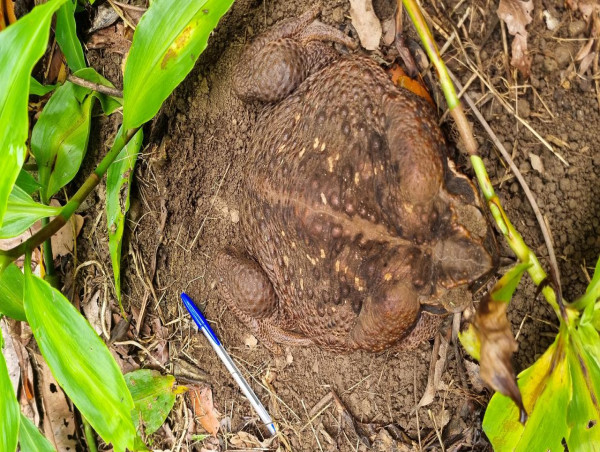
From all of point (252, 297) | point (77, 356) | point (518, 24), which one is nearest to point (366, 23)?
point (518, 24)

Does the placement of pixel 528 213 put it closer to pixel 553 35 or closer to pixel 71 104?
pixel 553 35

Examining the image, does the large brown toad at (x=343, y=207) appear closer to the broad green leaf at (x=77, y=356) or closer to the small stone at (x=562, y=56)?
the small stone at (x=562, y=56)

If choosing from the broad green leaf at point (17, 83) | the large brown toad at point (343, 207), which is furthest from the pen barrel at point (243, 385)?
the broad green leaf at point (17, 83)

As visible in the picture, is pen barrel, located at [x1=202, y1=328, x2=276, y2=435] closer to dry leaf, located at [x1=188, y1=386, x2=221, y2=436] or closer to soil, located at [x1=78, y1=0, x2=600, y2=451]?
soil, located at [x1=78, y1=0, x2=600, y2=451]

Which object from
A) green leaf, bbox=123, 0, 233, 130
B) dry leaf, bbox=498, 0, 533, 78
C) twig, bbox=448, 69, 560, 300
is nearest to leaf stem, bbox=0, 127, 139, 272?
green leaf, bbox=123, 0, 233, 130

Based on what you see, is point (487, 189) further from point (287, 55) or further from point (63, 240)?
point (63, 240)

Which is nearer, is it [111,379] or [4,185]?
[4,185]

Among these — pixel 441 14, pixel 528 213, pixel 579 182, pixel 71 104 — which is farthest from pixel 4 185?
pixel 579 182

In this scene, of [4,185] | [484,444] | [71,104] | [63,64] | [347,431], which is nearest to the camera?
[4,185]
